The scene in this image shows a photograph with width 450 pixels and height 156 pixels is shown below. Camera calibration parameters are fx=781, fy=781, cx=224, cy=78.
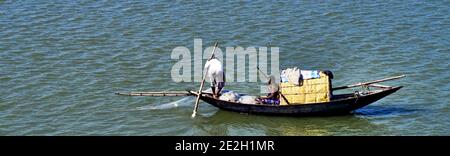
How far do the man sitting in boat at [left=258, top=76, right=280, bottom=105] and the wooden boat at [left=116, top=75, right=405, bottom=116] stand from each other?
0.31 m

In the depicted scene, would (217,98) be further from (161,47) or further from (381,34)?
(381,34)

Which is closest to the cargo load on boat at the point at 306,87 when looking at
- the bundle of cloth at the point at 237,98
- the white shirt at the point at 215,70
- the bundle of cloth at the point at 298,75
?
the bundle of cloth at the point at 298,75

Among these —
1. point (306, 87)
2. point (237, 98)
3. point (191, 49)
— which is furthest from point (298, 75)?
point (191, 49)

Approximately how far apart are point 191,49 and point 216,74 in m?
6.33

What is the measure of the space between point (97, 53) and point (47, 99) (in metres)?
4.67

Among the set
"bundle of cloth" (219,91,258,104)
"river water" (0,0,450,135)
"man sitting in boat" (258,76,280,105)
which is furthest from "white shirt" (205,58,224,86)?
"man sitting in boat" (258,76,280,105)

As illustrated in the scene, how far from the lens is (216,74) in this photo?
23.3m

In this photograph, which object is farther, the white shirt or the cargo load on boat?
the white shirt

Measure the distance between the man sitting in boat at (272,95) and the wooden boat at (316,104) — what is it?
31 cm

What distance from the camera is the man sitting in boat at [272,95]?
23.0 meters

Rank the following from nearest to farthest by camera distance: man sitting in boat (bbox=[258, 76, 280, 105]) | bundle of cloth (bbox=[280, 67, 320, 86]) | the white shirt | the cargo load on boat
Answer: the cargo load on boat
bundle of cloth (bbox=[280, 67, 320, 86])
man sitting in boat (bbox=[258, 76, 280, 105])
the white shirt

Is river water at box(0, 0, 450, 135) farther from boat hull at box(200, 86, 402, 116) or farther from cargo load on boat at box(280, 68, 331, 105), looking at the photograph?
cargo load on boat at box(280, 68, 331, 105)

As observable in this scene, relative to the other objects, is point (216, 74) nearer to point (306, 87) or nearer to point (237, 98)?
point (237, 98)

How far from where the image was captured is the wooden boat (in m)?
22.7
